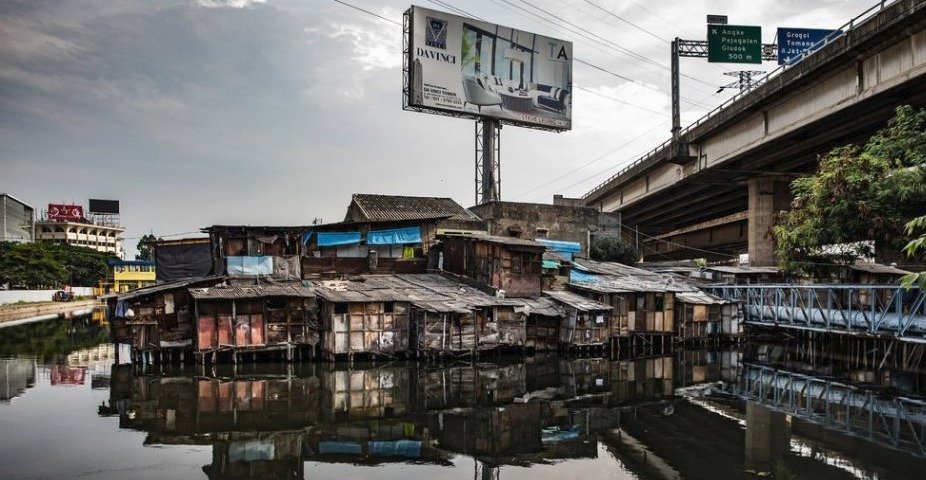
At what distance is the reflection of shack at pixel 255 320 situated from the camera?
79.0ft

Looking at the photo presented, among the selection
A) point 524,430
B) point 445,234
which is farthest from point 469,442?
point 445,234

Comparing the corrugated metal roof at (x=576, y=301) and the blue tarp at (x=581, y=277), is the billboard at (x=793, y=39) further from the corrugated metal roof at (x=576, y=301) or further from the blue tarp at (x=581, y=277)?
the corrugated metal roof at (x=576, y=301)

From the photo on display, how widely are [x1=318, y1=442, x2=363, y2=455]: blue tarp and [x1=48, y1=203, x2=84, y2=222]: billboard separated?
379 feet

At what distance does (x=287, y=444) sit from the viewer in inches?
544

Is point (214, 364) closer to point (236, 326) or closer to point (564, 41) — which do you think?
point (236, 326)

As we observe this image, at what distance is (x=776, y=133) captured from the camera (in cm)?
3017

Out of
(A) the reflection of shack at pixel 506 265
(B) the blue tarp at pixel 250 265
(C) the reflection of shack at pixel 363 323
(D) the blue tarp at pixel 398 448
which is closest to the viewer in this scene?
(D) the blue tarp at pixel 398 448

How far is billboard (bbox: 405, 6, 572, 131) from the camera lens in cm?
3981

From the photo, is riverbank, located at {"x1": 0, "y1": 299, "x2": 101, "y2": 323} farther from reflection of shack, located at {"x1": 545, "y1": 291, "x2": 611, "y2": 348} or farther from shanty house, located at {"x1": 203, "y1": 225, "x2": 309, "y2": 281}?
reflection of shack, located at {"x1": 545, "y1": 291, "x2": 611, "y2": 348}

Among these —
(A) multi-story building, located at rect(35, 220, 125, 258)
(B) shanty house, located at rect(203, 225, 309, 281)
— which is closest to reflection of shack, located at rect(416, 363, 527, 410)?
(B) shanty house, located at rect(203, 225, 309, 281)

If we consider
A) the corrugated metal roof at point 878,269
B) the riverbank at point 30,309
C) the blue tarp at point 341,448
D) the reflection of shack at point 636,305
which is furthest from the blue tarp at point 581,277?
the riverbank at point 30,309

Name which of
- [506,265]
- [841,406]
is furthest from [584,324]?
[841,406]

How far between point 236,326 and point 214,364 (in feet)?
5.97

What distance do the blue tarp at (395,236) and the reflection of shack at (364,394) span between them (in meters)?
11.5
